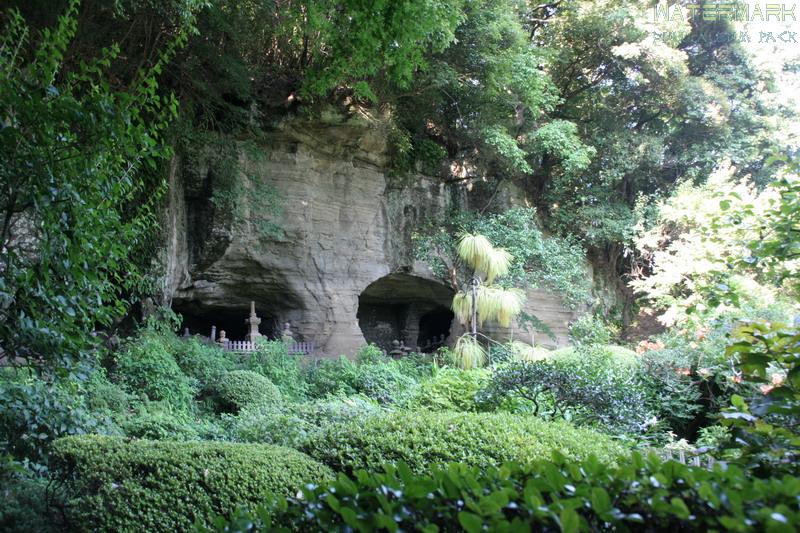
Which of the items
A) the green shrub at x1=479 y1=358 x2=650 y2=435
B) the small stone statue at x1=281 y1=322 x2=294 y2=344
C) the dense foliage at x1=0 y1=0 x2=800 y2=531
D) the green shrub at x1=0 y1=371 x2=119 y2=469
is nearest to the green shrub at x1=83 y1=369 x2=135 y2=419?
the dense foliage at x1=0 y1=0 x2=800 y2=531

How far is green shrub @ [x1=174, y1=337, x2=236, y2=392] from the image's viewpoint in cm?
847

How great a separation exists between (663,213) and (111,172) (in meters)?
11.8

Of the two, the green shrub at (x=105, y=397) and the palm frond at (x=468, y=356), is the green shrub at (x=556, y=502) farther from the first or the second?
the palm frond at (x=468, y=356)

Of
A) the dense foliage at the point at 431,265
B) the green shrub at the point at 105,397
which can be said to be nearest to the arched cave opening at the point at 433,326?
the dense foliage at the point at 431,265

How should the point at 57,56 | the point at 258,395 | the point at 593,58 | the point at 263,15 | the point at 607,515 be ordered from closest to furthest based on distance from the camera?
the point at 607,515, the point at 57,56, the point at 258,395, the point at 263,15, the point at 593,58

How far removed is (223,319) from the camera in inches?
536

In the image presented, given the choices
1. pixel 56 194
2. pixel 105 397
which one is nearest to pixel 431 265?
pixel 105 397

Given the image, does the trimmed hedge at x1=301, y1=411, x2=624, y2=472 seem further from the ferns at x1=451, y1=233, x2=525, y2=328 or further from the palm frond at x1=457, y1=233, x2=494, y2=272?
the palm frond at x1=457, y1=233, x2=494, y2=272

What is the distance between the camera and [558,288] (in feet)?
41.0

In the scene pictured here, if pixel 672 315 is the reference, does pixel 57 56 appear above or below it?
above

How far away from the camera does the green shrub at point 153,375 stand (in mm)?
7520

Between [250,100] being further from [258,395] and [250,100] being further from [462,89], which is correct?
[258,395]

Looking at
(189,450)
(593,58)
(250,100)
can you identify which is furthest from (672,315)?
(189,450)

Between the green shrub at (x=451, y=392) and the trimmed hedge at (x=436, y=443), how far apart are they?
2.32 meters
